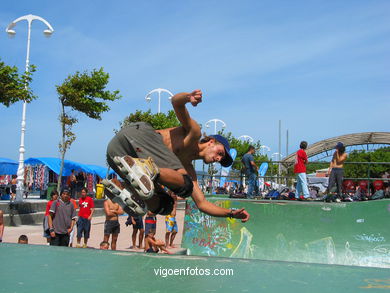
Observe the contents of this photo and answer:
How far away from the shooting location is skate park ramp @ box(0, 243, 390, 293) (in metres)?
2.32

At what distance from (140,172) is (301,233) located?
17.3ft

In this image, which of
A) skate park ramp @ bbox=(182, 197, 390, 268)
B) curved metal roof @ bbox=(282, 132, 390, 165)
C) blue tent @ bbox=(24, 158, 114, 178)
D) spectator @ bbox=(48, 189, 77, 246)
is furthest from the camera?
blue tent @ bbox=(24, 158, 114, 178)

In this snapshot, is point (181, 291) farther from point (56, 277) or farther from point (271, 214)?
point (271, 214)

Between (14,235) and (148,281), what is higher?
(148,281)

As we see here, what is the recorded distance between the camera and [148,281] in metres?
2.51

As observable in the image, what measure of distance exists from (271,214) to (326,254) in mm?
1254

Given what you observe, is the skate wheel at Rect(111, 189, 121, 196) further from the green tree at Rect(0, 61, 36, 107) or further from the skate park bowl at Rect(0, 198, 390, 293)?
the green tree at Rect(0, 61, 36, 107)

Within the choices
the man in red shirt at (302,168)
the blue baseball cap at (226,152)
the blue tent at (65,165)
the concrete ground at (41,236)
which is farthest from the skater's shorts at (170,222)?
the blue tent at (65,165)

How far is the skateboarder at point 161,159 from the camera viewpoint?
3488 mm

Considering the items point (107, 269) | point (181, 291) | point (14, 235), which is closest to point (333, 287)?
point (181, 291)

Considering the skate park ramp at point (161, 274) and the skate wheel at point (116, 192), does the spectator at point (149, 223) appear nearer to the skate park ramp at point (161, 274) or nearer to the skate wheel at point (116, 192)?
the skate wheel at point (116, 192)

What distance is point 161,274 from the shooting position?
274 cm

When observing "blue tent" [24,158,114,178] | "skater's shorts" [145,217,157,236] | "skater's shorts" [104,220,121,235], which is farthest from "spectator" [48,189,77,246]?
"blue tent" [24,158,114,178]

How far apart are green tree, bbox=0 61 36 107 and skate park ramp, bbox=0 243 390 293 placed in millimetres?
11224
